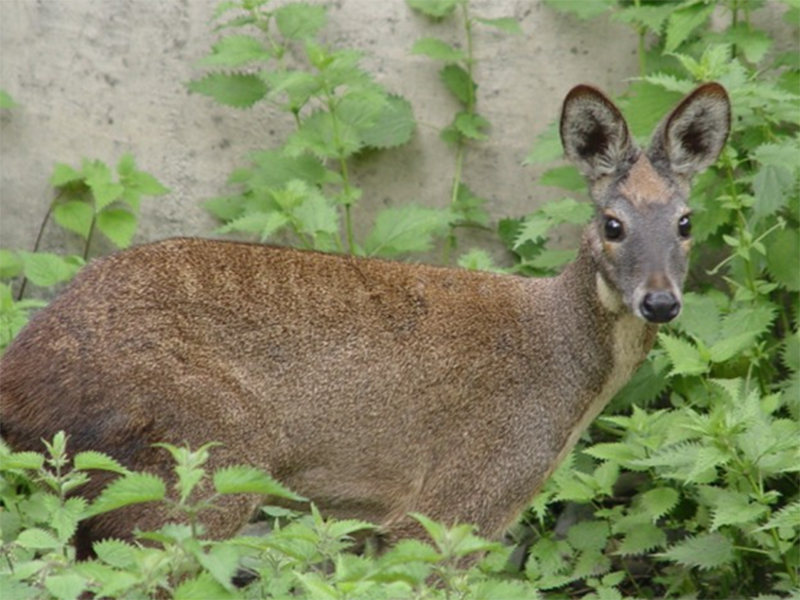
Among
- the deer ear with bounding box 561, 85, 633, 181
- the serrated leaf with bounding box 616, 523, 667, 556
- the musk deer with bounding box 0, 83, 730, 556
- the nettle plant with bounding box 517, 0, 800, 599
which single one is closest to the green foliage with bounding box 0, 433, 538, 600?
the musk deer with bounding box 0, 83, 730, 556

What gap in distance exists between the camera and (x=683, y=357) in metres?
6.43

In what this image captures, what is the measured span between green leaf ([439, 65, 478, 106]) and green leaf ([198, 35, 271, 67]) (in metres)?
0.85

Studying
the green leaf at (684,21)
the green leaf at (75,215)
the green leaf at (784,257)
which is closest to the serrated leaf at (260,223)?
the green leaf at (75,215)

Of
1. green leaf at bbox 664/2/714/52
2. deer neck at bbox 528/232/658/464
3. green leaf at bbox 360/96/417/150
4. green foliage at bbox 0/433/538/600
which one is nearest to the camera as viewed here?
green foliage at bbox 0/433/538/600

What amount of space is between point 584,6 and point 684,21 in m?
0.47

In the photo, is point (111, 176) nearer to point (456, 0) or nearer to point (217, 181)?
point (217, 181)

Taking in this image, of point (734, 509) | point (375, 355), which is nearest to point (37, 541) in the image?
point (375, 355)

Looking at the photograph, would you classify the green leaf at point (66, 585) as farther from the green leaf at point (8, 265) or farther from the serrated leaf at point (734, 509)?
the green leaf at point (8, 265)

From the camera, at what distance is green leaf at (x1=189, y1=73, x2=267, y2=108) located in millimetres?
7699

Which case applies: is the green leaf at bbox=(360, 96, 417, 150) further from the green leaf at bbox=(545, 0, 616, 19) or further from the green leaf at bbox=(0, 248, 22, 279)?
the green leaf at bbox=(0, 248, 22, 279)

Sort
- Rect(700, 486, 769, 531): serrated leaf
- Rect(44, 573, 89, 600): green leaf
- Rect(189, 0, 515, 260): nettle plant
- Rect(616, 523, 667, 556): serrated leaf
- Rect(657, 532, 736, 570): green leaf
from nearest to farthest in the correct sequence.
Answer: Rect(44, 573, 89, 600): green leaf, Rect(700, 486, 769, 531): serrated leaf, Rect(657, 532, 736, 570): green leaf, Rect(616, 523, 667, 556): serrated leaf, Rect(189, 0, 515, 260): nettle plant

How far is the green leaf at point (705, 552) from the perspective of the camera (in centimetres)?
620

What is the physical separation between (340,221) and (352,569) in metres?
3.79

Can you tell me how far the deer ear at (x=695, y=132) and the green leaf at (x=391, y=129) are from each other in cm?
191
